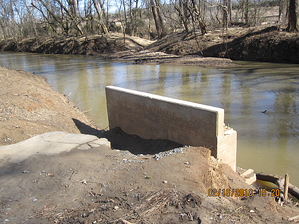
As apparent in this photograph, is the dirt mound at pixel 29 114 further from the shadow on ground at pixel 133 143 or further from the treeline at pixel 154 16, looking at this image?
the treeline at pixel 154 16

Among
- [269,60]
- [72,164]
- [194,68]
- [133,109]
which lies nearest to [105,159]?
[72,164]

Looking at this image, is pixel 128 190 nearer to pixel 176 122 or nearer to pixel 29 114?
pixel 176 122

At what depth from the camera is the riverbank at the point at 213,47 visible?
17062 millimetres

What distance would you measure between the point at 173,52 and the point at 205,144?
18794mm

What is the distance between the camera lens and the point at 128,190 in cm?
306

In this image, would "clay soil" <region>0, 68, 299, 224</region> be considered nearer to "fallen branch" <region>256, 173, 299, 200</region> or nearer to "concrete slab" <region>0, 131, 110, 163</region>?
"concrete slab" <region>0, 131, 110, 163</region>

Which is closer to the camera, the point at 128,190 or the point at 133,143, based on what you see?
the point at 128,190

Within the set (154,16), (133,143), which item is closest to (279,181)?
(133,143)

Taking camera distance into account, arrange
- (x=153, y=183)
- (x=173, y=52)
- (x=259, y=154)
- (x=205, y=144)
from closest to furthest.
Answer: (x=153, y=183) → (x=205, y=144) → (x=259, y=154) → (x=173, y=52)

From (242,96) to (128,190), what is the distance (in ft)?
25.5

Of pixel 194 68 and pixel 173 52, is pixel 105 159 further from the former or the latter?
pixel 173 52

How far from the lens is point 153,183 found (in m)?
3.20

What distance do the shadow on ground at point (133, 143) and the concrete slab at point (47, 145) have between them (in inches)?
25.4
